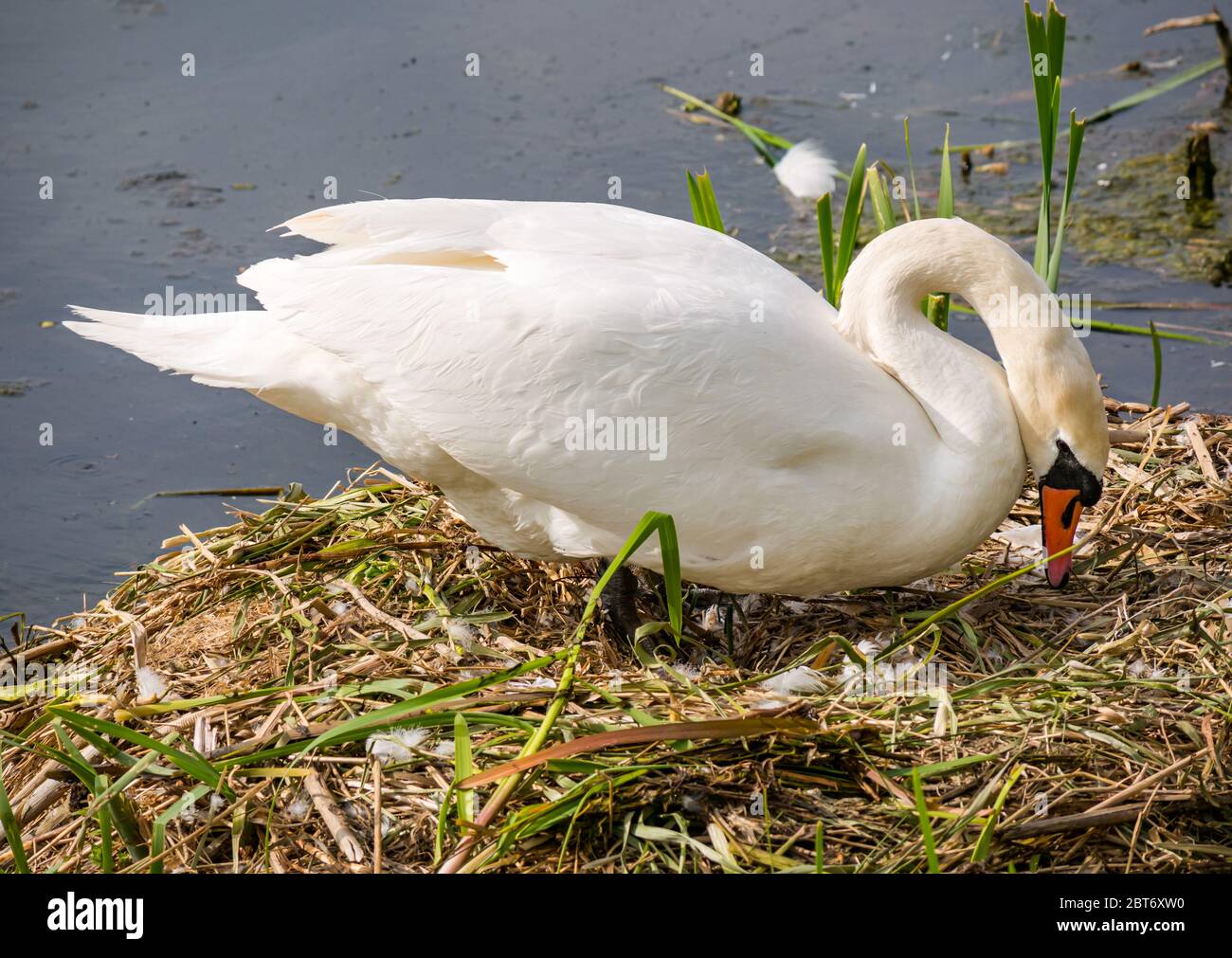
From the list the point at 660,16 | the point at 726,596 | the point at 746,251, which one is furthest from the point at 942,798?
the point at 660,16

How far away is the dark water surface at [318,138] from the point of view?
5219 mm

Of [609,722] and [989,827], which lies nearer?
[989,827]

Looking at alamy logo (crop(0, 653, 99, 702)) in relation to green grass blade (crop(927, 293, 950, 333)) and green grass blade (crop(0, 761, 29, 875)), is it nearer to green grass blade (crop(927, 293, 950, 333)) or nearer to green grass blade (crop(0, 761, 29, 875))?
green grass blade (crop(0, 761, 29, 875))

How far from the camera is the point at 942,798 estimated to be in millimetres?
3066

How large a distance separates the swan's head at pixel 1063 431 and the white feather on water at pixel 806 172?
2657 mm

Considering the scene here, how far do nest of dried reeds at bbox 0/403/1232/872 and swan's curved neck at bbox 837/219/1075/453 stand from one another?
22.4 inches

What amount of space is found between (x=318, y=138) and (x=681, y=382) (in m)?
3.99

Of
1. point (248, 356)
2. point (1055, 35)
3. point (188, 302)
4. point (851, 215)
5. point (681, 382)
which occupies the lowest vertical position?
point (681, 382)

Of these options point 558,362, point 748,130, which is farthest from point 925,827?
point 748,130

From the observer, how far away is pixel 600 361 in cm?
340

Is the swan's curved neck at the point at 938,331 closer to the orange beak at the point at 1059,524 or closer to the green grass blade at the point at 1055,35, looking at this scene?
the orange beak at the point at 1059,524

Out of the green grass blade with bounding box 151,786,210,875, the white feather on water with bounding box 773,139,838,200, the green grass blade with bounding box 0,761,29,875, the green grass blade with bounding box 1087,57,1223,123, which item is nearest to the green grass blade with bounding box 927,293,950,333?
A: the white feather on water with bounding box 773,139,838,200

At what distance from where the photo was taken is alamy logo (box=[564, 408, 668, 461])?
11.2ft
